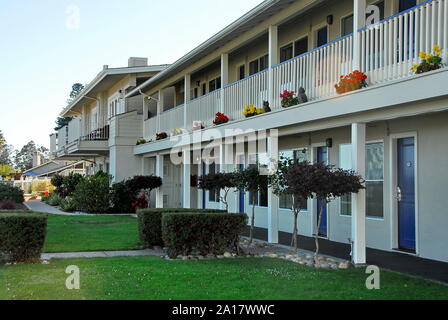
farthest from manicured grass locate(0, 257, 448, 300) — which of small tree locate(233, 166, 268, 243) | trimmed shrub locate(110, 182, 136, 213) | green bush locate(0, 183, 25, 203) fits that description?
green bush locate(0, 183, 25, 203)

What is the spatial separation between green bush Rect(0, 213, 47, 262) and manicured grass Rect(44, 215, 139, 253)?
169 centimetres

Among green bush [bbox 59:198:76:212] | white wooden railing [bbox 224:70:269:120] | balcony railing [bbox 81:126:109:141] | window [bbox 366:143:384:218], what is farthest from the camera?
balcony railing [bbox 81:126:109:141]

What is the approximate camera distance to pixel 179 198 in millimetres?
24766

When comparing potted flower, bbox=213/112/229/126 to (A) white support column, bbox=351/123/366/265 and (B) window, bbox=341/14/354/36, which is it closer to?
(B) window, bbox=341/14/354/36

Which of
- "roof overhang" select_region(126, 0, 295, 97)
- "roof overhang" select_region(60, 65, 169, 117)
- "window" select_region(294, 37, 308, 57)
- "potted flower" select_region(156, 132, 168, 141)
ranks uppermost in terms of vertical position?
"roof overhang" select_region(60, 65, 169, 117)

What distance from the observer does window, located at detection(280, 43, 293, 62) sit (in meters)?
15.1

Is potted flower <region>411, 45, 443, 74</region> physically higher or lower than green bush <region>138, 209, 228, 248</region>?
Result: higher

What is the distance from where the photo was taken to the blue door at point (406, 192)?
1056 cm

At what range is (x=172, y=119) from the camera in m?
20.6

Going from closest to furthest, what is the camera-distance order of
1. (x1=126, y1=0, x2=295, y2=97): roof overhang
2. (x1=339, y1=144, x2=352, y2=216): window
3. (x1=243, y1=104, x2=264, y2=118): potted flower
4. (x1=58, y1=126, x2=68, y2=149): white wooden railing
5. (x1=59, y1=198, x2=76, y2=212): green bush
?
(x1=126, y1=0, x2=295, y2=97): roof overhang → (x1=339, y1=144, x2=352, y2=216): window → (x1=243, y1=104, x2=264, y2=118): potted flower → (x1=59, y1=198, x2=76, y2=212): green bush → (x1=58, y1=126, x2=68, y2=149): white wooden railing

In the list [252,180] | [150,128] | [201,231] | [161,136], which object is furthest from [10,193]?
[201,231]

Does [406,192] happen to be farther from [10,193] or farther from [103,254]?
[10,193]

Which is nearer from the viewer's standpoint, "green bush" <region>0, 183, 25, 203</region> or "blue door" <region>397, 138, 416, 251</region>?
"blue door" <region>397, 138, 416, 251</region>
